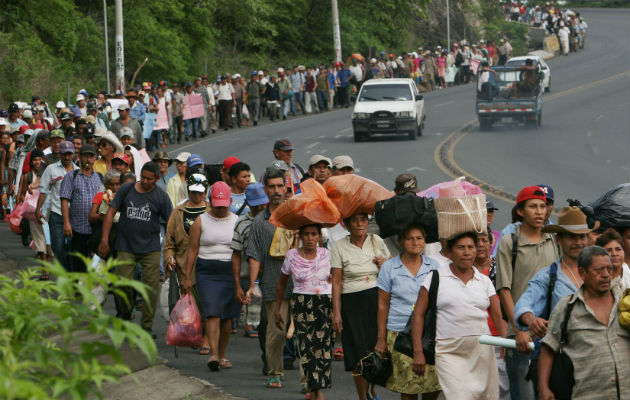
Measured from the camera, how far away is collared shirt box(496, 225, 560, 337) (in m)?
7.82

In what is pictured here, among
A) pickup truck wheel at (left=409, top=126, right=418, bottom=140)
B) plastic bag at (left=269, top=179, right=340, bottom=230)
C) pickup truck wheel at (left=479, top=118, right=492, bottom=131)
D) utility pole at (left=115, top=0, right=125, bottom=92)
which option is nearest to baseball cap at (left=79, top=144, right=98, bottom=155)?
plastic bag at (left=269, top=179, right=340, bottom=230)

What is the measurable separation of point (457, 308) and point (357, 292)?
1.56 metres

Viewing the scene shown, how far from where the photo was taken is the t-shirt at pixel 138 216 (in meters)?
11.5

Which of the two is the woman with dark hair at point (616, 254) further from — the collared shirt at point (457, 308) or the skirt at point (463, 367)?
the skirt at point (463, 367)

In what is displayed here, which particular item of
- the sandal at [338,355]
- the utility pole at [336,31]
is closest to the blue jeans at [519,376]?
the sandal at [338,355]

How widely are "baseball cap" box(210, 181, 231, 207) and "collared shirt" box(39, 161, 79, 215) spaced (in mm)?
3822

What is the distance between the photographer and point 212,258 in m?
10.3

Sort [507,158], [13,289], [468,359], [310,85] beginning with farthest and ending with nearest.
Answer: [310,85] < [507,158] < [468,359] < [13,289]

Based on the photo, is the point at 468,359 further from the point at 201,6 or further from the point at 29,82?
the point at 201,6

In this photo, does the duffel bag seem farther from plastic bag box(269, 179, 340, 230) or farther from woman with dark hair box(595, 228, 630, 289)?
plastic bag box(269, 179, 340, 230)

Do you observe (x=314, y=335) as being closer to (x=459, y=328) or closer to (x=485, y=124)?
(x=459, y=328)

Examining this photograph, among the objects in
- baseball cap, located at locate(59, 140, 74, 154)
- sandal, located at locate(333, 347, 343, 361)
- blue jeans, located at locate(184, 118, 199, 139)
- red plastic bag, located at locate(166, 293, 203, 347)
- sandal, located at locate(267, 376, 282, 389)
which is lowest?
blue jeans, located at locate(184, 118, 199, 139)

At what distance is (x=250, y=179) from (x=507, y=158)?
18967 millimetres

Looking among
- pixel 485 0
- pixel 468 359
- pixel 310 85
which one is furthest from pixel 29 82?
pixel 485 0
